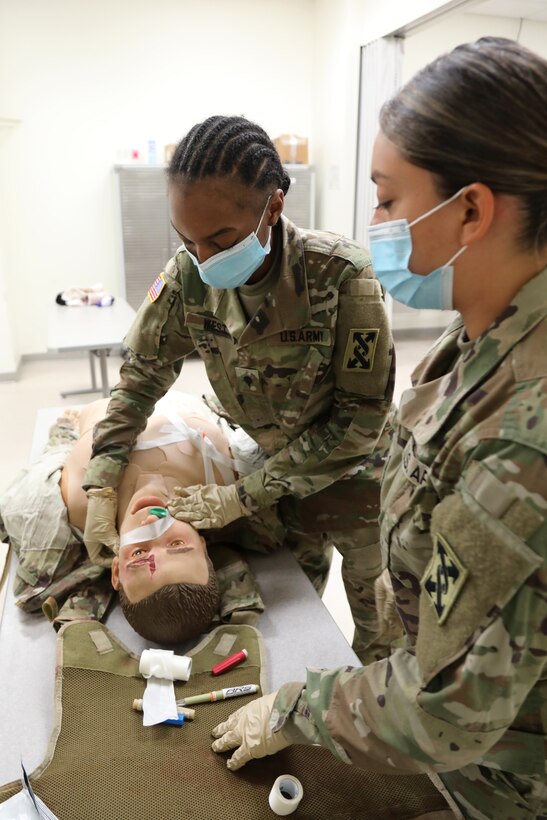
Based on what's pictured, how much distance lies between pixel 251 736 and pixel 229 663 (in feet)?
0.95

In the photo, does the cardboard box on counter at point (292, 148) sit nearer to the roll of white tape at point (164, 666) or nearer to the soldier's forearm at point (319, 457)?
the soldier's forearm at point (319, 457)

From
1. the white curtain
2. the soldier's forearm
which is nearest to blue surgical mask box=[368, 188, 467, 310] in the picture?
the soldier's forearm

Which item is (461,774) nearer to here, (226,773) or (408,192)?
(226,773)

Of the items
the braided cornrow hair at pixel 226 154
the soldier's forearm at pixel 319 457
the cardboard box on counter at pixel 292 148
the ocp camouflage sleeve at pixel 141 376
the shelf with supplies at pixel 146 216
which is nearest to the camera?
the braided cornrow hair at pixel 226 154

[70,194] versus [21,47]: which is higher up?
[21,47]

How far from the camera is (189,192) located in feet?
4.26

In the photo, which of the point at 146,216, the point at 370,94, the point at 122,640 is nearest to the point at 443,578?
the point at 122,640

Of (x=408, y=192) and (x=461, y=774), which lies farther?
(x=461, y=774)

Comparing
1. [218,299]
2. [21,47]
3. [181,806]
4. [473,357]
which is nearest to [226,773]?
[181,806]

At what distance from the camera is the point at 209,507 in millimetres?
1756

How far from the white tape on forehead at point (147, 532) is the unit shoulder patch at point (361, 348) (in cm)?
65

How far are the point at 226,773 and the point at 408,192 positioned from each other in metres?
1.13

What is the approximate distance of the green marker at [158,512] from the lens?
171 cm

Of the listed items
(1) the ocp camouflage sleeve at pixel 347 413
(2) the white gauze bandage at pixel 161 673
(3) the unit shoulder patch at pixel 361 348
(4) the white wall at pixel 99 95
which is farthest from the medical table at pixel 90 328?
(2) the white gauze bandage at pixel 161 673
